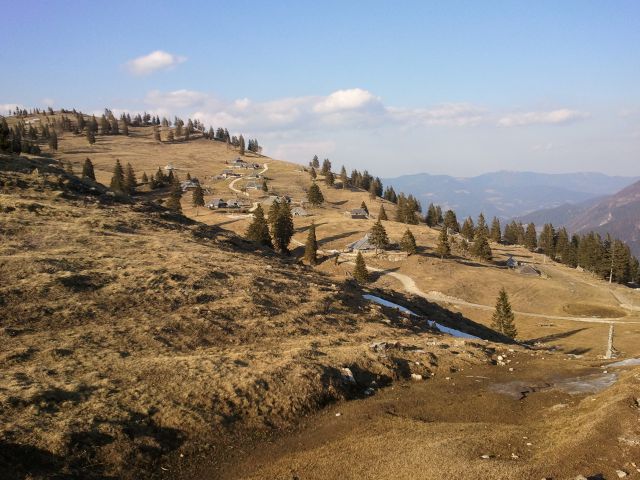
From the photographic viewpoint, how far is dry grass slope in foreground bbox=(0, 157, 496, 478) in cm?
1431

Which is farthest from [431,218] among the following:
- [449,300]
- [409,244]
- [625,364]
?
[625,364]

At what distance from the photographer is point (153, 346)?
21469 millimetres

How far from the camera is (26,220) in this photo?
37.7 metres

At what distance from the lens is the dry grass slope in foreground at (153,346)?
563 inches

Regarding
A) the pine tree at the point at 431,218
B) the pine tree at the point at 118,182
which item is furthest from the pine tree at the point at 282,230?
the pine tree at the point at 431,218

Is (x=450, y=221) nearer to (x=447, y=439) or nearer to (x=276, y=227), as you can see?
(x=276, y=227)

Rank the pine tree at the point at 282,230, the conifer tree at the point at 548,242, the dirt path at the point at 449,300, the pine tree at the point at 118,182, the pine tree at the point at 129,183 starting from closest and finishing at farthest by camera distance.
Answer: the dirt path at the point at 449,300, the pine tree at the point at 282,230, the pine tree at the point at 118,182, the pine tree at the point at 129,183, the conifer tree at the point at 548,242

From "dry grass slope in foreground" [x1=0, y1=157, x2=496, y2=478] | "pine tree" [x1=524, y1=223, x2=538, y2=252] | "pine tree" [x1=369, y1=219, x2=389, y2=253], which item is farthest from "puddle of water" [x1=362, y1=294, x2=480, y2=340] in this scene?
"pine tree" [x1=524, y1=223, x2=538, y2=252]

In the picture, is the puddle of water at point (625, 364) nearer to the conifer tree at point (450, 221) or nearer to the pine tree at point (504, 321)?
the pine tree at point (504, 321)

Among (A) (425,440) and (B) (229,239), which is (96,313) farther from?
(B) (229,239)

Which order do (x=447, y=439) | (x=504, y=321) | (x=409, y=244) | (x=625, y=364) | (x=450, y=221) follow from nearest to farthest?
(x=447, y=439) < (x=625, y=364) < (x=504, y=321) < (x=409, y=244) < (x=450, y=221)

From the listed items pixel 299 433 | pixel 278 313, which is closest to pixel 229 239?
pixel 278 313

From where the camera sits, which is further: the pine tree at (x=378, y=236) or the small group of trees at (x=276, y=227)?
the pine tree at (x=378, y=236)

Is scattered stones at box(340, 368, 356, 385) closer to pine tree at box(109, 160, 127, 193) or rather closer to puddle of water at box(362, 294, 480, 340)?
puddle of water at box(362, 294, 480, 340)
